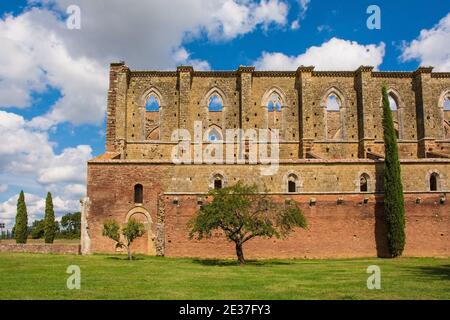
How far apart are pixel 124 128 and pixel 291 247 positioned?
15013mm

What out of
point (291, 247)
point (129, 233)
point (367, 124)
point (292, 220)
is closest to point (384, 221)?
point (291, 247)

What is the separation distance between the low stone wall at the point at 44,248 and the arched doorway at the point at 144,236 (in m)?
3.56

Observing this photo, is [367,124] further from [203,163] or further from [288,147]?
[203,163]

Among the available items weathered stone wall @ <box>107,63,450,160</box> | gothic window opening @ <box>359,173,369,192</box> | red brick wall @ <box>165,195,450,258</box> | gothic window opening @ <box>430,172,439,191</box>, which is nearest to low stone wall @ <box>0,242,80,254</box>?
red brick wall @ <box>165,195,450,258</box>

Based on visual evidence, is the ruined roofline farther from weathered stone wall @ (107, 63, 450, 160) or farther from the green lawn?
the green lawn

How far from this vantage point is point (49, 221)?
44.0 m

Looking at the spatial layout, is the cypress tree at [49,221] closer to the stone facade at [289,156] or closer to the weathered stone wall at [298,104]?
the stone facade at [289,156]

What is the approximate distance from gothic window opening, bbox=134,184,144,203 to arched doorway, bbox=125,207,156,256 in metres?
0.51

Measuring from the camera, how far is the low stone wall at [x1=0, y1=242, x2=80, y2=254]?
2733 cm

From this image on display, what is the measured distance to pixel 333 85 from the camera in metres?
34.7

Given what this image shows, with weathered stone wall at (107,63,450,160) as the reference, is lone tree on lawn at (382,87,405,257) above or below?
below

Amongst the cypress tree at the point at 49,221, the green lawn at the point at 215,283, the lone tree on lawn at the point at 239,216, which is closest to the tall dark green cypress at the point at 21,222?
the cypress tree at the point at 49,221

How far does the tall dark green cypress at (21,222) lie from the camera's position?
4200 cm

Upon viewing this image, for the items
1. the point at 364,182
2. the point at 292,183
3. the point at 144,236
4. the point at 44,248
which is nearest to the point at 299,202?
the point at 292,183
